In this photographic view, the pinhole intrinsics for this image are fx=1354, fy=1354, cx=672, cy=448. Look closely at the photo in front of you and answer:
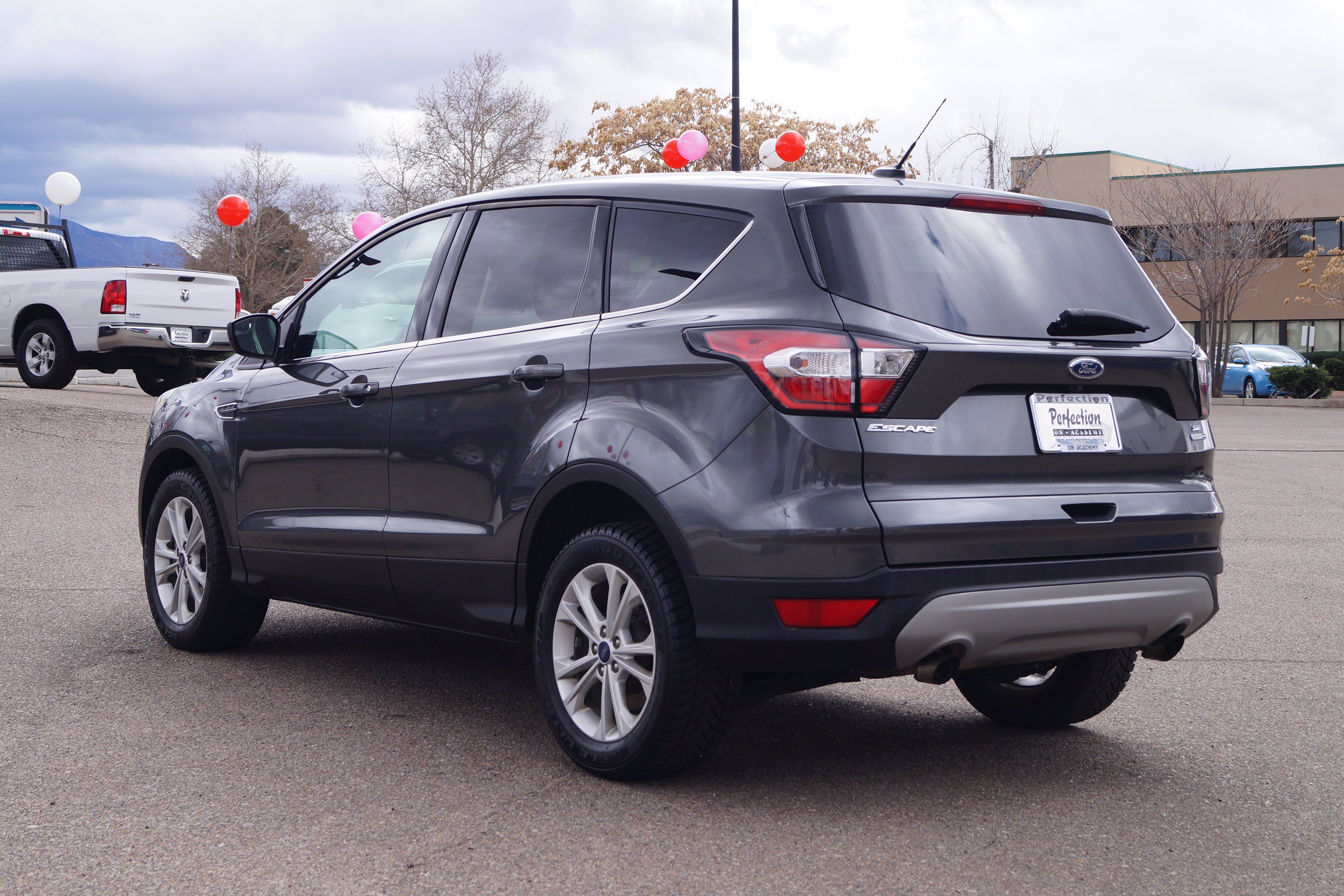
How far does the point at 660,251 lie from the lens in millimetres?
4117

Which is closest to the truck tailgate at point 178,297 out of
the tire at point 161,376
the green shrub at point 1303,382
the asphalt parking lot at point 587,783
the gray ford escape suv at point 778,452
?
the tire at point 161,376

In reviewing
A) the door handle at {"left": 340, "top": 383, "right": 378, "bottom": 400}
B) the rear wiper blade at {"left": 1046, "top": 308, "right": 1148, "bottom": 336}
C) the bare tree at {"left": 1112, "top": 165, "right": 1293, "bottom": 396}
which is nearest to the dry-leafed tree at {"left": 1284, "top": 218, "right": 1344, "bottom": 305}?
the bare tree at {"left": 1112, "top": 165, "right": 1293, "bottom": 396}

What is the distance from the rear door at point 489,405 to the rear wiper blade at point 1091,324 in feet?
4.51

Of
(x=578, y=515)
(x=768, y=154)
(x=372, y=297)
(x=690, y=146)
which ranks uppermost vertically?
(x=690, y=146)

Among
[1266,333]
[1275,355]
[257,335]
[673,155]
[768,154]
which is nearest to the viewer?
[257,335]

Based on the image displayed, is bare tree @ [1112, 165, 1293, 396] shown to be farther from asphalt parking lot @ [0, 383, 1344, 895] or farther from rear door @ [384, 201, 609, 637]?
rear door @ [384, 201, 609, 637]

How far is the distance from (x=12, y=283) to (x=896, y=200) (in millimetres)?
16848

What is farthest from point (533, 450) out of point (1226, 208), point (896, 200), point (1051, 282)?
point (1226, 208)

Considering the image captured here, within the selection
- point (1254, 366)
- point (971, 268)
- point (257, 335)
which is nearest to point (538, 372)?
point (971, 268)

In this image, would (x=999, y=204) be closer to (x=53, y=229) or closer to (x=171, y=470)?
(x=171, y=470)

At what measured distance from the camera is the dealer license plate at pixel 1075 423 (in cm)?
370

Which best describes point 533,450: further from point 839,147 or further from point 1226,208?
point 839,147

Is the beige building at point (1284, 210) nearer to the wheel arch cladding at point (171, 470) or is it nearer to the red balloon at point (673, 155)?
the red balloon at point (673, 155)

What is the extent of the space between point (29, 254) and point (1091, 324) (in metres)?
18.0
